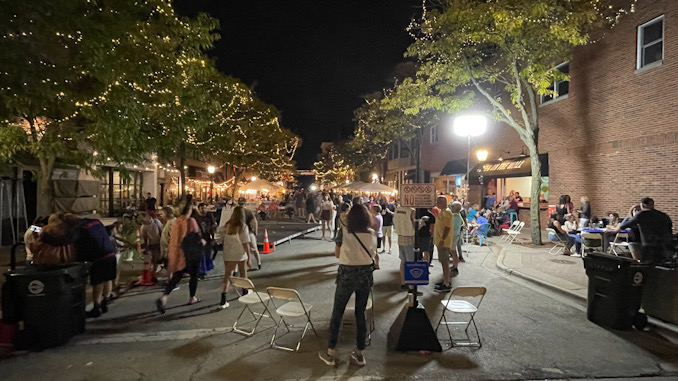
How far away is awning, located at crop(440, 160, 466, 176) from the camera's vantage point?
24.2 metres

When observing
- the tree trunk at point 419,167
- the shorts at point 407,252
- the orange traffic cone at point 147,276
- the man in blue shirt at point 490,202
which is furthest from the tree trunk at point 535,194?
the tree trunk at point 419,167

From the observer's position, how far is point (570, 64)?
15125mm

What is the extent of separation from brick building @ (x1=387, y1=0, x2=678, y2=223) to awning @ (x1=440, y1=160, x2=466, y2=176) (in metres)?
6.34

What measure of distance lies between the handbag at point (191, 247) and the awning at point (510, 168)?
14911mm

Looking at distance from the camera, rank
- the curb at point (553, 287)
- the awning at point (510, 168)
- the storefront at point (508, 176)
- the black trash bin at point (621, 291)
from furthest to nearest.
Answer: the storefront at point (508, 176), the awning at point (510, 168), the curb at point (553, 287), the black trash bin at point (621, 291)

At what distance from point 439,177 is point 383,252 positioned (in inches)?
686

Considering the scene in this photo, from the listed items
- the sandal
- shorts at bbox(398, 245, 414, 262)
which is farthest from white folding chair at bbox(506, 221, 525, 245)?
the sandal

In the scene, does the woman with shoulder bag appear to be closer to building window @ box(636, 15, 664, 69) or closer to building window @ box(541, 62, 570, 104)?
building window @ box(636, 15, 664, 69)

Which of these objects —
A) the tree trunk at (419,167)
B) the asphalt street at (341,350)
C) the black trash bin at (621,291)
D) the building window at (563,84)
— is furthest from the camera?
the tree trunk at (419,167)

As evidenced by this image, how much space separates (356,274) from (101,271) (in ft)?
13.4

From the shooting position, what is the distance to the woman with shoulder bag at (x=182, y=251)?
6.18 metres

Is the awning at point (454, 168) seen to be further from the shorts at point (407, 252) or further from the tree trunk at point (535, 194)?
the shorts at point (407, 252)

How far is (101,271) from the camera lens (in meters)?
5.93

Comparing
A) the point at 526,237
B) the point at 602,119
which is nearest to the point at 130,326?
the point at 526,237
